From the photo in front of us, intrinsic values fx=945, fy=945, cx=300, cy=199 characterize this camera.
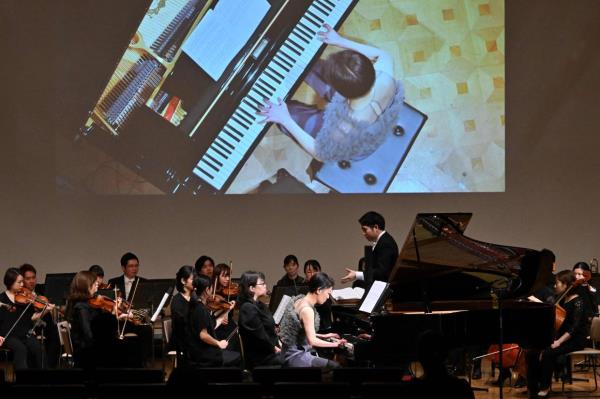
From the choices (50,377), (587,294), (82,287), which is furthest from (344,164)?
(50,377)

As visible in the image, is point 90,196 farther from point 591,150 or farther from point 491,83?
point 591,150

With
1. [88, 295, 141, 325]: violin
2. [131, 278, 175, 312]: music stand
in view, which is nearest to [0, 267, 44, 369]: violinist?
[88, 295, 141, 325]: violin

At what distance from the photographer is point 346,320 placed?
7.20 m

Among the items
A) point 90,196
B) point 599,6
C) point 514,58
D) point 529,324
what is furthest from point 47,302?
point 599,6

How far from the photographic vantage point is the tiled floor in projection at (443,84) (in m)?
10.1

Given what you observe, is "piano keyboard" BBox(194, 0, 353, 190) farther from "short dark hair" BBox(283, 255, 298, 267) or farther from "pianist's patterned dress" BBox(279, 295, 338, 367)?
"pianist's patterned dress" BBox(279, 295, 338, 367)

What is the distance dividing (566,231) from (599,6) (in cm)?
253

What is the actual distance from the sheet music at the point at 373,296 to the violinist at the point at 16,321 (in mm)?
3089

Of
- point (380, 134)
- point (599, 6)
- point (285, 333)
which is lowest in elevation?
point (285, 333)

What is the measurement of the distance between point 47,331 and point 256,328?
2.98 metres

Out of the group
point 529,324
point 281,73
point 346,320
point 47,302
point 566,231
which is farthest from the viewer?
point 566,231

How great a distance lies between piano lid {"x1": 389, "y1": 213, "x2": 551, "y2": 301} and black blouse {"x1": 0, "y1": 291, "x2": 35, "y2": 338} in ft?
11.0

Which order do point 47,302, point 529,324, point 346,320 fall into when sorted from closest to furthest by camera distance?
1. point 529,324
2. point 346,320
3. point 47,302

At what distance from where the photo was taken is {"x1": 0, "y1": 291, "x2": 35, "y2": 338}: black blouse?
814 cm
